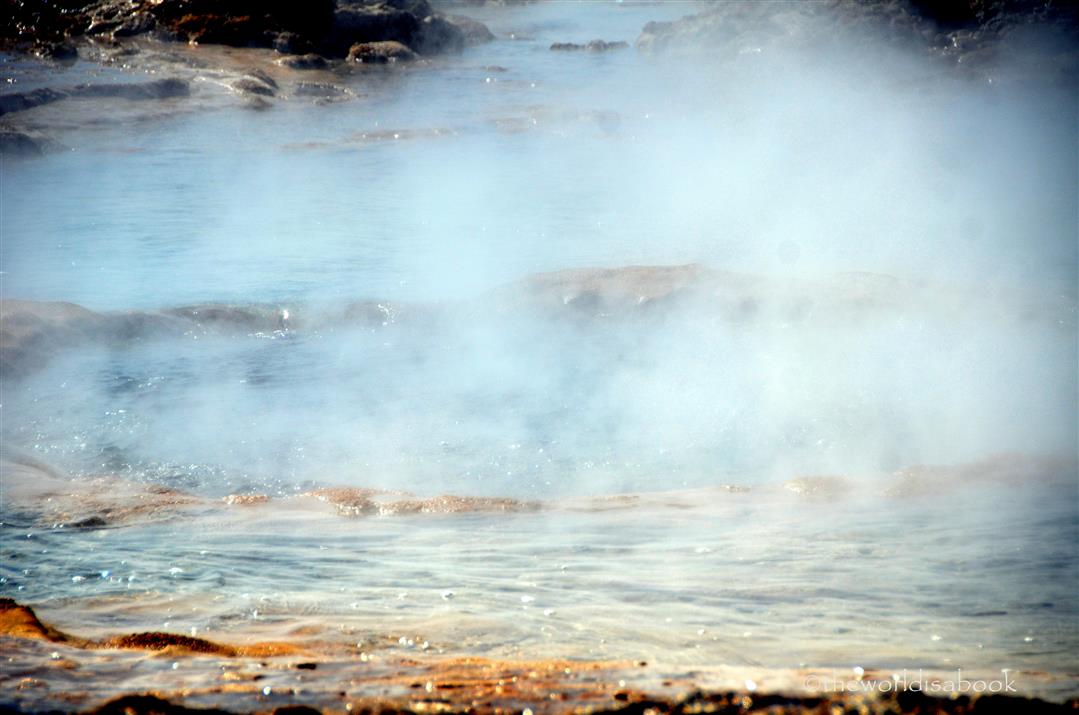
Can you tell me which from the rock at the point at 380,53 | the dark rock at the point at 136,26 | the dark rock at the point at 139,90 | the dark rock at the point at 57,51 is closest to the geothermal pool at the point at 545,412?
the dark rock at the point at 139,90

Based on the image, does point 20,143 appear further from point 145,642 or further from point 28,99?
point 145,642

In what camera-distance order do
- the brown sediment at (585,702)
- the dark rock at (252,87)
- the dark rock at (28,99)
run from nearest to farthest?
the brown sediment at (585,702), the dark rock at (28,99), the dark rock at (252,87)

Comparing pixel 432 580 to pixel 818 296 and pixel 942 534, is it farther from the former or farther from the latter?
pixel 818 296

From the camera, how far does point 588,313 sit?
581 centimetres

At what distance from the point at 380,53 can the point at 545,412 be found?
14.0m

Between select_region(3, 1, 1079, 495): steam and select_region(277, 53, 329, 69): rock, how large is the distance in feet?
11.2

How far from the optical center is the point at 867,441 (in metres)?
4.30

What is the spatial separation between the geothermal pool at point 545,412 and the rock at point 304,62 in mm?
5344

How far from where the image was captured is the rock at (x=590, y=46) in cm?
1939

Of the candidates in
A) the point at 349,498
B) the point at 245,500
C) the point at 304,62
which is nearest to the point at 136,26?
the point at 304,62

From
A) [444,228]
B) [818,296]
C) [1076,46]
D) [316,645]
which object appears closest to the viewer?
[316,645]

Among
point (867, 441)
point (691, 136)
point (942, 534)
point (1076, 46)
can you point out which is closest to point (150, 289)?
point (867, 441)

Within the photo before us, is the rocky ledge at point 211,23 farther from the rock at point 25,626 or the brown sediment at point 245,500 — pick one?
the rock at point 25,626

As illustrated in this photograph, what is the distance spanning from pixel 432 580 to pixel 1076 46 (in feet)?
51.2
